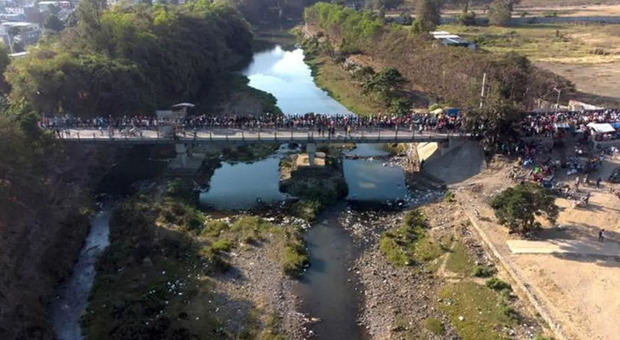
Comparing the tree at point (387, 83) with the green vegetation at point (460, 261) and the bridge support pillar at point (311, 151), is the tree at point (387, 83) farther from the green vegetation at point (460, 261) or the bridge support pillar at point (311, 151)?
the green vegetation at point (460, 261)

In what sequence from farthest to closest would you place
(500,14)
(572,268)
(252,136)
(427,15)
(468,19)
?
(468,19), (500,14), (427,15), (252,136), (572,268)

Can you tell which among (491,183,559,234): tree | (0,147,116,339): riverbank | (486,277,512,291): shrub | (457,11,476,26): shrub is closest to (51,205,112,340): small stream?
(0,147,116,339): riverbank

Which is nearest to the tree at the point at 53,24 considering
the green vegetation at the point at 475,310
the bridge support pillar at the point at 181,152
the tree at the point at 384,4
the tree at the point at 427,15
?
the tree at the point at 427,15

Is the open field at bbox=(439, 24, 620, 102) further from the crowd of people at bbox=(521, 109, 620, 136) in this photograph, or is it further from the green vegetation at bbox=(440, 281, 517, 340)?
the green vegetation at bbox=(440, 281, 517, 340)

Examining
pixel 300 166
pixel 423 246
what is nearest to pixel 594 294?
pixel 423 246

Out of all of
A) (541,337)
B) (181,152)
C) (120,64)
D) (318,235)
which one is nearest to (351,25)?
(120,64)

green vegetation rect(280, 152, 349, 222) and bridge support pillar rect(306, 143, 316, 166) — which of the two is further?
bridge support pillar rect(306, 143, 316, 166)

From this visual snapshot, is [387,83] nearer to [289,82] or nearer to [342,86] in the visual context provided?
[342,86]
